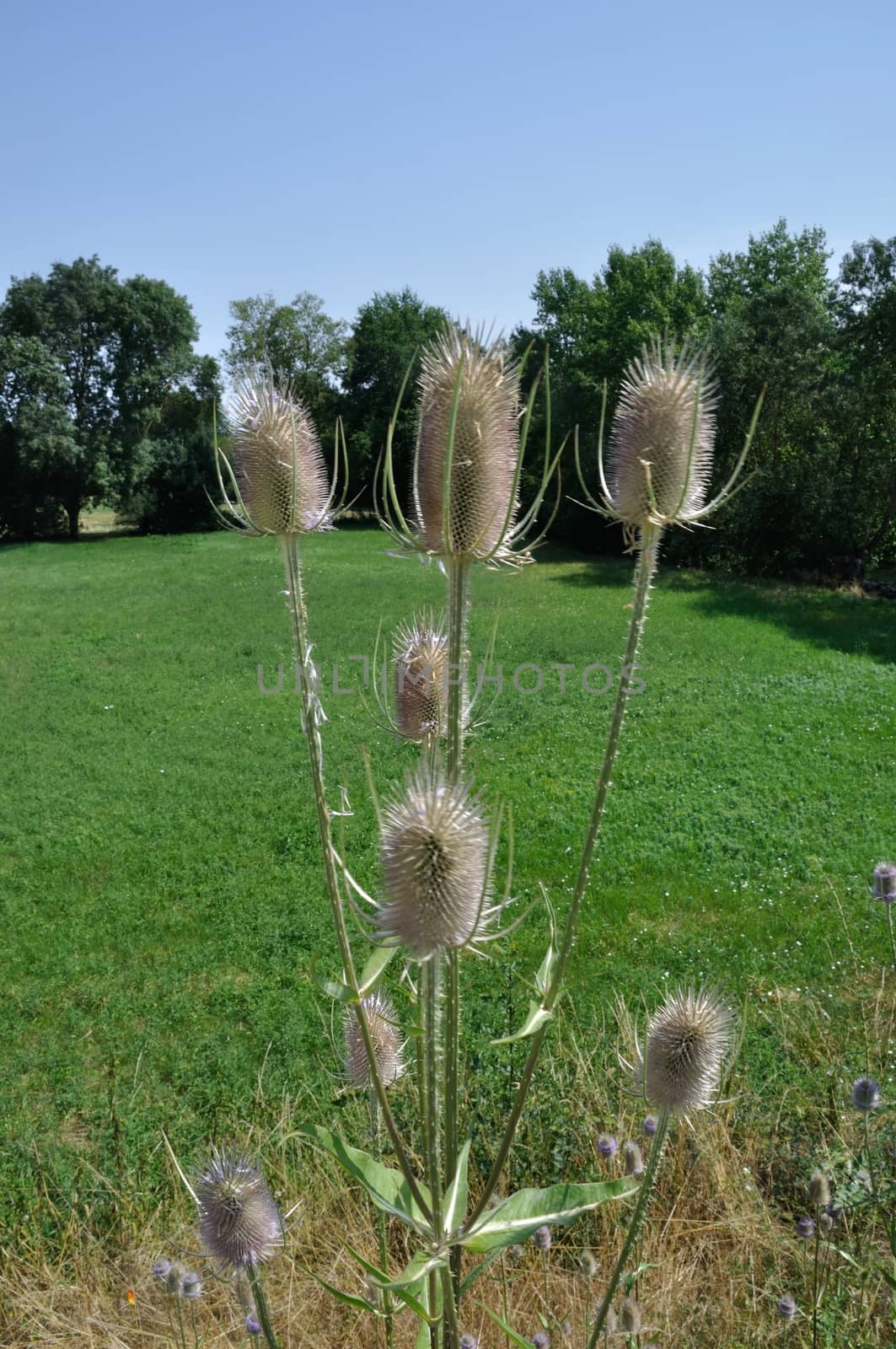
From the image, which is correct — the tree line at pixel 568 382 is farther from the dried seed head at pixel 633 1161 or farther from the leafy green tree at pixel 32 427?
the dried seed head at pixel 633 1161

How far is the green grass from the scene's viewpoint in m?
3.85

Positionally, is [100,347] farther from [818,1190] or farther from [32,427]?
[818,1190]

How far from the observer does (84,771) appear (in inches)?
313

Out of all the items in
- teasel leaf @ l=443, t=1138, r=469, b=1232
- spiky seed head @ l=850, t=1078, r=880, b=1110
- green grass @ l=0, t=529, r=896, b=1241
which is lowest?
green grass @ l=0, t=529, r=896, b=1241

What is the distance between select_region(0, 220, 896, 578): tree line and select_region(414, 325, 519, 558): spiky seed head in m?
10.5

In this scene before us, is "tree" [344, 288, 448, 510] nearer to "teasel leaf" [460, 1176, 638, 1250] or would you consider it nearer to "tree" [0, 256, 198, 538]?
"tree" [0, 256, 198, 538]

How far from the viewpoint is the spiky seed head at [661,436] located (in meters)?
1.34

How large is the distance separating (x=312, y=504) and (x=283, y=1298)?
6.68 ft

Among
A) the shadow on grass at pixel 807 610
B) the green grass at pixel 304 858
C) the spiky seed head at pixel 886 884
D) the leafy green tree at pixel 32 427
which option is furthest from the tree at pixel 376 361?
the spiky seed head at pixel 886 884

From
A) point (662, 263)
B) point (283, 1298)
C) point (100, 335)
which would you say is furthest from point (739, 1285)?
point (100, 335)

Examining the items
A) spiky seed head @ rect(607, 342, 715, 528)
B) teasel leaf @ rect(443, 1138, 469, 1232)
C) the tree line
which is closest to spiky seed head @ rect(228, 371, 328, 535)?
spiky seed head @ rect(607, 342, 715, 528)

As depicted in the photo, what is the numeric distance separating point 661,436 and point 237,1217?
142 cm

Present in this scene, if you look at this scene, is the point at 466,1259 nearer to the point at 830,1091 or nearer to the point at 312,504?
the point at 830,1091

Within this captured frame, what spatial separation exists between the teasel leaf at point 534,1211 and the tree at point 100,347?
25483mm
